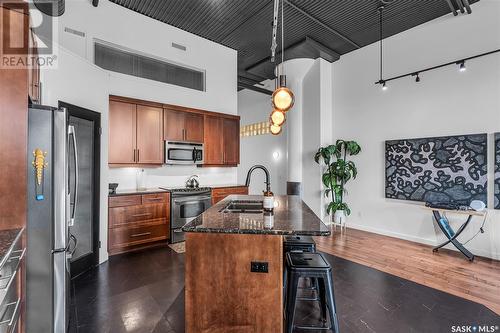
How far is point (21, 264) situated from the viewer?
5.23 feet

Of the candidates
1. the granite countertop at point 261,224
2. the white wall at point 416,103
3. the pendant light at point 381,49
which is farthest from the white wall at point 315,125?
the granite countertop at point 261,224

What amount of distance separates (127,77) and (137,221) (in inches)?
97.3

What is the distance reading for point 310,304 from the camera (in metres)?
2.39

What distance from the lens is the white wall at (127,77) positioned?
2887mm

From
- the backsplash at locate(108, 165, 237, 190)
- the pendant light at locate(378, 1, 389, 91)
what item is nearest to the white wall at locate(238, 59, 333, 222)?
the pendant light at locate(378, 1, 389, 91)

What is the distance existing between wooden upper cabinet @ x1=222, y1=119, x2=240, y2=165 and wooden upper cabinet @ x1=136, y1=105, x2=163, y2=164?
4.61 feet

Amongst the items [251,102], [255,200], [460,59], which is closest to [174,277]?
[255,200]

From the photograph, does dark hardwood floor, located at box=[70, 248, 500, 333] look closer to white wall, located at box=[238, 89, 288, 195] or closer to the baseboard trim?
the baseboard trim

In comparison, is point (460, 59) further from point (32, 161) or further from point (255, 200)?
point (32, 161)

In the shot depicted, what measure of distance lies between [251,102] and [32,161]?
7250 mm

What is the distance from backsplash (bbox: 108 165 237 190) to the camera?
13.7 feet

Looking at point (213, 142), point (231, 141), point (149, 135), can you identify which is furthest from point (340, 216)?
point (149, 135)

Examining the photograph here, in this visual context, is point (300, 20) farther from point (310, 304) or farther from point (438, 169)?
point (310, 304)

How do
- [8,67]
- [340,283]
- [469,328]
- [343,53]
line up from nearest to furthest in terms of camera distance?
[8,67] < [469,328] < [340,283] < [343,53]
